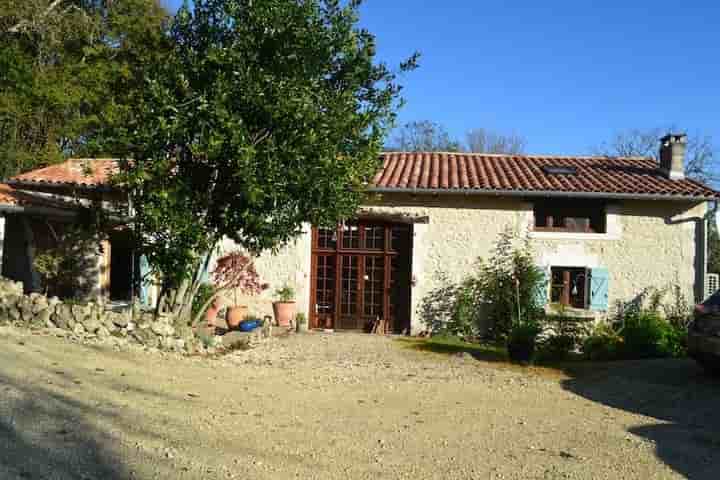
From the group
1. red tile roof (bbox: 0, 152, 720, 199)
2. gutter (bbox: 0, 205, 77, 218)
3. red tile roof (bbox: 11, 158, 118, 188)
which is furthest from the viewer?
red tile roof (bbox: 11, 158, 118, 188)

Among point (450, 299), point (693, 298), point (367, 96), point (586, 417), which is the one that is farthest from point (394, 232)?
point (586, 417)

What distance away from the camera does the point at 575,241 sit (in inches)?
514

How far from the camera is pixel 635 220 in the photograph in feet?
43.0

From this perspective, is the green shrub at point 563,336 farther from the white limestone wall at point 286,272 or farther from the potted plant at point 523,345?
the white limestone wall at point 286,272

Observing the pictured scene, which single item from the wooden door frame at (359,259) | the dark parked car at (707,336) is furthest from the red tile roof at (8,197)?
the dark parked car at (707,336)

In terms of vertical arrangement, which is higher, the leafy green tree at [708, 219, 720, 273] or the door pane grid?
the leafy green tree at [708, 219, 720, 273]

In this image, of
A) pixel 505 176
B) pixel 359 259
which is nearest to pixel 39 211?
pixel 359 259

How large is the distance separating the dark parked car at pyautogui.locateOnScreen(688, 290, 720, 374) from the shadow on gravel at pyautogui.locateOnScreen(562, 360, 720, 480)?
10.8 inches

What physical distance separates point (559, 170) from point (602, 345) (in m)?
5.02

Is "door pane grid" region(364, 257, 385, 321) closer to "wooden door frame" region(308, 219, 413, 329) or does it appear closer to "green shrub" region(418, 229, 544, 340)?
"wooden door frame" region(308, 219, 413, 329)

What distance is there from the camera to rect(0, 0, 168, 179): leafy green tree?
823 inches

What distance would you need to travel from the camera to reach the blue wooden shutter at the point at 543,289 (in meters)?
12.5

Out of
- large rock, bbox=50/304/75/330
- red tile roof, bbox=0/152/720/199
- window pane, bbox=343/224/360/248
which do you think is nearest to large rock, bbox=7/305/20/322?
large rock, bbox=50/304/75/330

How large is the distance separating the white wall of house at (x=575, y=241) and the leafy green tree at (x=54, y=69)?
40.3 ft
